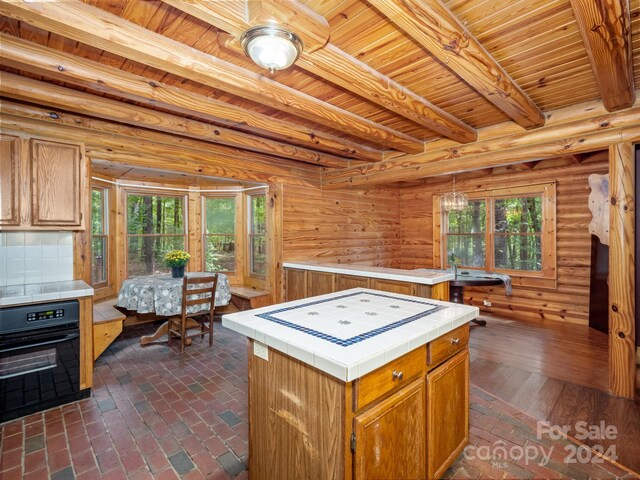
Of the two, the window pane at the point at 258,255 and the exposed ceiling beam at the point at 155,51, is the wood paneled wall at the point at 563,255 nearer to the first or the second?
the window pane at the point at 258,255

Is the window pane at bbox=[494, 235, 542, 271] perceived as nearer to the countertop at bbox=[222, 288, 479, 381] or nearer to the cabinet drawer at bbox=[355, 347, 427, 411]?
the countertop at bbox=[222, 288, 479, 381]

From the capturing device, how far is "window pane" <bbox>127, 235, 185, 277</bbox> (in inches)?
197

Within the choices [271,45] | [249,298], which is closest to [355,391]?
[271,45]

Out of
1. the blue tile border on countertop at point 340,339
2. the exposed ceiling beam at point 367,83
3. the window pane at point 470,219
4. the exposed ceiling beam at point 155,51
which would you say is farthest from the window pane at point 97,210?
the window pane at point 470,219

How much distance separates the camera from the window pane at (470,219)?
19.1ft

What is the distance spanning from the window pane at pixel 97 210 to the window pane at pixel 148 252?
459 mm

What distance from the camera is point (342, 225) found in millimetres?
5512

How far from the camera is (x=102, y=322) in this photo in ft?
10.6

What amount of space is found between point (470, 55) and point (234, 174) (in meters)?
3.10

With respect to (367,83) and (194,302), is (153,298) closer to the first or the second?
(194,302)

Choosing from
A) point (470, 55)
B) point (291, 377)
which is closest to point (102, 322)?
point (291, 377)

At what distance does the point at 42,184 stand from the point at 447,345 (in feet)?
11.4

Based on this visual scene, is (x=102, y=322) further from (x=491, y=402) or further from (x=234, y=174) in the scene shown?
(x=491, y=402)

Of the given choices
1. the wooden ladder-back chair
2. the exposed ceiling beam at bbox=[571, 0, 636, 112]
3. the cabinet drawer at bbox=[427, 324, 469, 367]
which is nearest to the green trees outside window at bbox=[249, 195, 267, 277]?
the wooden ladder-back chair
